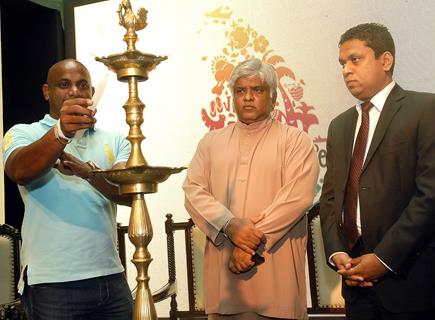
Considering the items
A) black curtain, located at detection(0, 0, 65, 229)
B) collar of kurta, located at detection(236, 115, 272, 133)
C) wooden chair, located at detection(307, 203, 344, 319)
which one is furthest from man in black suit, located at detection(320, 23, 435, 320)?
black curtain, located at detection(0, 0, 65, 229)

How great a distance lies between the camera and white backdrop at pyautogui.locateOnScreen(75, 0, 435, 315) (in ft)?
11.9

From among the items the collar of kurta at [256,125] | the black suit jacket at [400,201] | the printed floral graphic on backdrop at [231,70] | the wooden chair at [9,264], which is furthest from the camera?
the printed floral graphic on backdrop at [231,70]

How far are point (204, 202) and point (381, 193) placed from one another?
75cm

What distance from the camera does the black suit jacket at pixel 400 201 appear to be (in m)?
1.99

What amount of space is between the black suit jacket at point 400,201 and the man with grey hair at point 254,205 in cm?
23

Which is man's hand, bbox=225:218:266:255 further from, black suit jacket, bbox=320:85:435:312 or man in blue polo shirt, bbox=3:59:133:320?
man in blue polo shirt, bbox=3:59:133:320

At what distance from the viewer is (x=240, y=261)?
2340 mm

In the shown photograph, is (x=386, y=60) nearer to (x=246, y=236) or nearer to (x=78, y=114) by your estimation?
(x=246, y=236)

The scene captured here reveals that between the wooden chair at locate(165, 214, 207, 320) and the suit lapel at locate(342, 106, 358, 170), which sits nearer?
the suit lapel at locate(342, 106, 358, 170)

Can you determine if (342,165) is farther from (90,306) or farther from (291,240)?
(90,306)

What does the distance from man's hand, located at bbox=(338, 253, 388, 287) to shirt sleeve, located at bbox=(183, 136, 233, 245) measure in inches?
21.6

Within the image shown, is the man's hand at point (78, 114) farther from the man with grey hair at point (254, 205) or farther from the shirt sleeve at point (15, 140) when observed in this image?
the man with grey hair at point (254, 205)

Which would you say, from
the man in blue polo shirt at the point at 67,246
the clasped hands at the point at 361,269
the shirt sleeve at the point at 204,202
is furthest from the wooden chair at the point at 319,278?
the man in blue polo shirt at the point at 67,246

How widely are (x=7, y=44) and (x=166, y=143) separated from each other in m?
1.47
